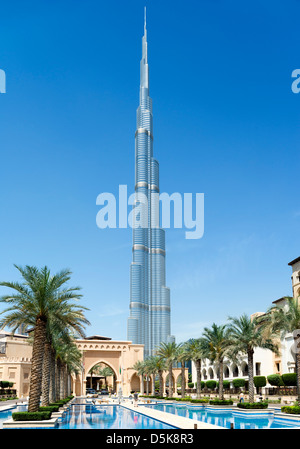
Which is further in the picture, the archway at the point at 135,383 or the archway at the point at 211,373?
the archway at the point at 211,373

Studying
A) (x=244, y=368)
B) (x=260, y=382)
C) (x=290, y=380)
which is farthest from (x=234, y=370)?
(x=290, y=380)

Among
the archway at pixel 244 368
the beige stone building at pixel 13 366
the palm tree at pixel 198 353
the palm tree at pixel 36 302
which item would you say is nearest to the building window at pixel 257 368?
the archway at pixel 244 368

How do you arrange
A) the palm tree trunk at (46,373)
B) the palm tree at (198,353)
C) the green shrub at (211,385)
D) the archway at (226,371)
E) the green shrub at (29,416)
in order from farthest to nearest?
the archway at (226,371) < the green shrub at (211,385) < the palm tree at (198,353) < the palm tree trunk at (46,373) < the green shrub at (29,416)

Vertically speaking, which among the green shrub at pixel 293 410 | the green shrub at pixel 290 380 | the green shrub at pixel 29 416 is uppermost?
the green shrub at pixel 290 380

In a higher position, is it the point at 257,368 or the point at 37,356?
the point at 37,356

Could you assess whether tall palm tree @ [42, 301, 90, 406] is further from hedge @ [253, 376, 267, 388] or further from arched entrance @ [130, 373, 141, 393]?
arched entrance @ [130, 373, 141, 393]

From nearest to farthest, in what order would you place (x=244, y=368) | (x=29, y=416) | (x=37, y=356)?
(x=29, y=416), (x=37, y=356), (x=244, y=368)

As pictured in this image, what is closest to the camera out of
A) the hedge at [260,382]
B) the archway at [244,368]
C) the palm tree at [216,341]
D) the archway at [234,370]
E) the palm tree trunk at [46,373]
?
the palm tree trunk at [46,373]

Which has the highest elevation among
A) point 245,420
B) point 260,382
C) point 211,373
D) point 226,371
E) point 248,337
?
point 248,337

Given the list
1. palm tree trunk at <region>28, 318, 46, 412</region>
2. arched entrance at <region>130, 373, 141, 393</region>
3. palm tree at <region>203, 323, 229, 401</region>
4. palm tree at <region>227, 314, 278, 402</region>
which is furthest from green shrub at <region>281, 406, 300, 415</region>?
arched entrance at <region>130, 373, 141, 393</region>

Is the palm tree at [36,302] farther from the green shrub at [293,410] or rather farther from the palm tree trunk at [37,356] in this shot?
the green shrub at [293,410]

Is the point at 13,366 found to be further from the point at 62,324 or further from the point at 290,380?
the point at 62,324
